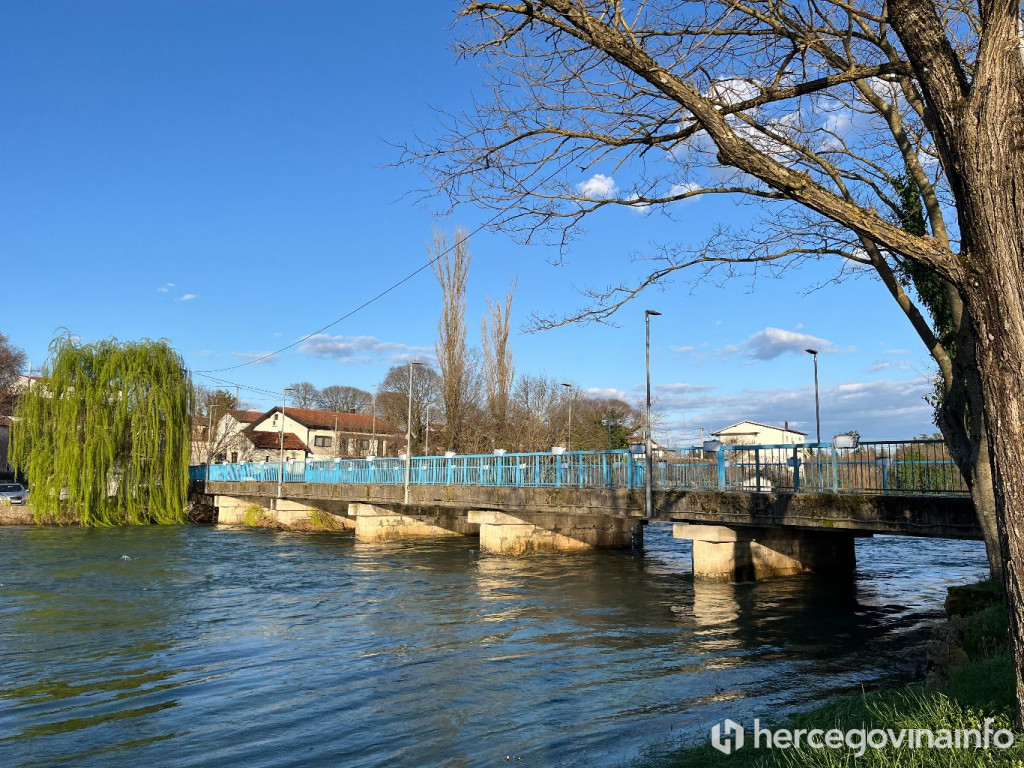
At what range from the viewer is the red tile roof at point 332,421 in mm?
85188

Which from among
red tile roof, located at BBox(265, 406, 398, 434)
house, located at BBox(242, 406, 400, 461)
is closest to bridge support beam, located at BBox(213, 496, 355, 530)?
house, located at BBox(242, 406, 400, 461)

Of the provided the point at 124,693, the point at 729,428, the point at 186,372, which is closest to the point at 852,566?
the point at 124,693

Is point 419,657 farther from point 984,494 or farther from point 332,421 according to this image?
point 332,421

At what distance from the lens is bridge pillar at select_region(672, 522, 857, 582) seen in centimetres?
2100

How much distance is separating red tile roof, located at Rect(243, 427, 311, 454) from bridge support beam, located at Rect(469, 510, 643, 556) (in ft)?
187

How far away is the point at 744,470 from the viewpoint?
65.6 feet

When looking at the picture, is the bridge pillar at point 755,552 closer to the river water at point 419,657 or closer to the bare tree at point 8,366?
the river water at point 419,657

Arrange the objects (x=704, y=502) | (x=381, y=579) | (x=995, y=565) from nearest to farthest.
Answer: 1. (x=995, y=565)
2. (x=704, y=502)
3. (x=381, y=579)

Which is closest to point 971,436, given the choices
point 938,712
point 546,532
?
point 938,712

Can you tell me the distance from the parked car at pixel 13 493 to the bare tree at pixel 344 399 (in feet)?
178

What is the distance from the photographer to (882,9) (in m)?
8.55

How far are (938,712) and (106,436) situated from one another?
138ft

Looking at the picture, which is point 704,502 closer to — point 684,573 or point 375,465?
point 684,573

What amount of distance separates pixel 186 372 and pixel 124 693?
36404 millimetres
